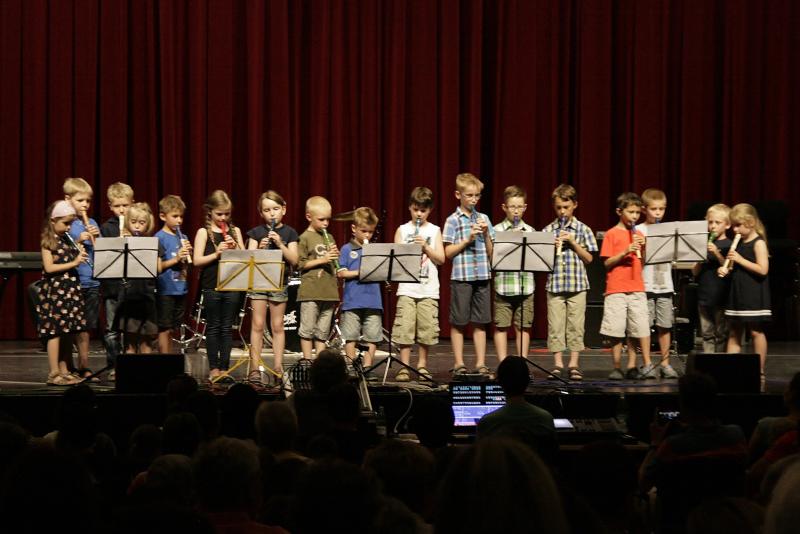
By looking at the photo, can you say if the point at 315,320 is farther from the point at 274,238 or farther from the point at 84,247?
the point at 84,247

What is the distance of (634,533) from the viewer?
3.85 metres

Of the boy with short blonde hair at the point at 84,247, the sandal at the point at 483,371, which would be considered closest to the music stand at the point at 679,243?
the sandal at the point at 483,371

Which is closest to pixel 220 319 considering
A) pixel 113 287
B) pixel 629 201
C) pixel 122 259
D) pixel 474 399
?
pixel 113 287

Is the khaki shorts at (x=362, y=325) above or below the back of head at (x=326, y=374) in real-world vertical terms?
above

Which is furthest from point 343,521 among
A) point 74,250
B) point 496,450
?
point 74,250

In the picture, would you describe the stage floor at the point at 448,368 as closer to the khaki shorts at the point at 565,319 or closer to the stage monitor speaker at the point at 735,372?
the khaki shorts at the point at 565,319

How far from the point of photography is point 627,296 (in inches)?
346

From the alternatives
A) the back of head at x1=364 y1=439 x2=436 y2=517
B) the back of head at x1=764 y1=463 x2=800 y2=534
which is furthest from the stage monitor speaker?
the back of head at x1=764 y1=463 x2=800 y2=534

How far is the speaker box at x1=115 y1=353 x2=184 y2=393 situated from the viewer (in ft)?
24.1

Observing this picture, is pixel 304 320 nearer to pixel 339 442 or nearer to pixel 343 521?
pixel 339 442

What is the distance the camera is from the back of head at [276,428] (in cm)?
426

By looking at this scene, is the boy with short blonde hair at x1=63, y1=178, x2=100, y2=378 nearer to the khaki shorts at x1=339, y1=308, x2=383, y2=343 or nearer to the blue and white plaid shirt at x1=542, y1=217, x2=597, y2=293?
the khaki shorts at x1=339, y1=308, x2=383, y2=343

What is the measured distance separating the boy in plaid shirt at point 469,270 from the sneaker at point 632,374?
1168 mm

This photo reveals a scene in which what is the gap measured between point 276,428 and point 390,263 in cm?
392
